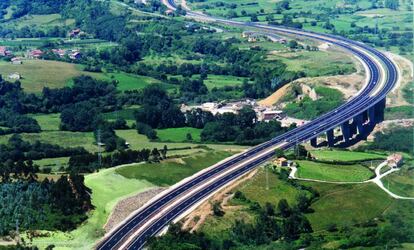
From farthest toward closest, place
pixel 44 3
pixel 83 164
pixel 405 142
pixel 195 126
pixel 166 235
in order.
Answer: pixel 44 3 → pixel 195 126 → pixel 405 142 → pixel 83 164 → pixel 166 235

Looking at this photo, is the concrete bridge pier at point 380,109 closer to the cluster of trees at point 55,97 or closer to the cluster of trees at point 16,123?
the cluster of trees at point 55,97

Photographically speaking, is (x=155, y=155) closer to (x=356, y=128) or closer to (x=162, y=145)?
(x=162, y=145)

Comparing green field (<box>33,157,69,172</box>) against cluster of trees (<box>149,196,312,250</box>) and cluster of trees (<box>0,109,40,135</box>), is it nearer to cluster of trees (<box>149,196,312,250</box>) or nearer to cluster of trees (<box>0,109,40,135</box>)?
cluster of trees (<box>0,109,40,135</box>)

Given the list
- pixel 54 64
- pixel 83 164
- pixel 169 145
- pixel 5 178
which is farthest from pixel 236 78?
pixel 5 178

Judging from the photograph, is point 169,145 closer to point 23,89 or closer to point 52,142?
point 52,142

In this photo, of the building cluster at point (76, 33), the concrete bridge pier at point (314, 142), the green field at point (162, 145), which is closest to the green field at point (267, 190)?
the green field at point (162, 145)

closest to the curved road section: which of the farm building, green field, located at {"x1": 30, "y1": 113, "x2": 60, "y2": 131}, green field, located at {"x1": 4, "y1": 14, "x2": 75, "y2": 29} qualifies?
green field, located at {"x1": 30, "y1": 113, "x2": 60, "y2": 131}

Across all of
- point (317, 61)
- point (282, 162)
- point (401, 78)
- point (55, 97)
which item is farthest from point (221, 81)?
point (282, 162)
